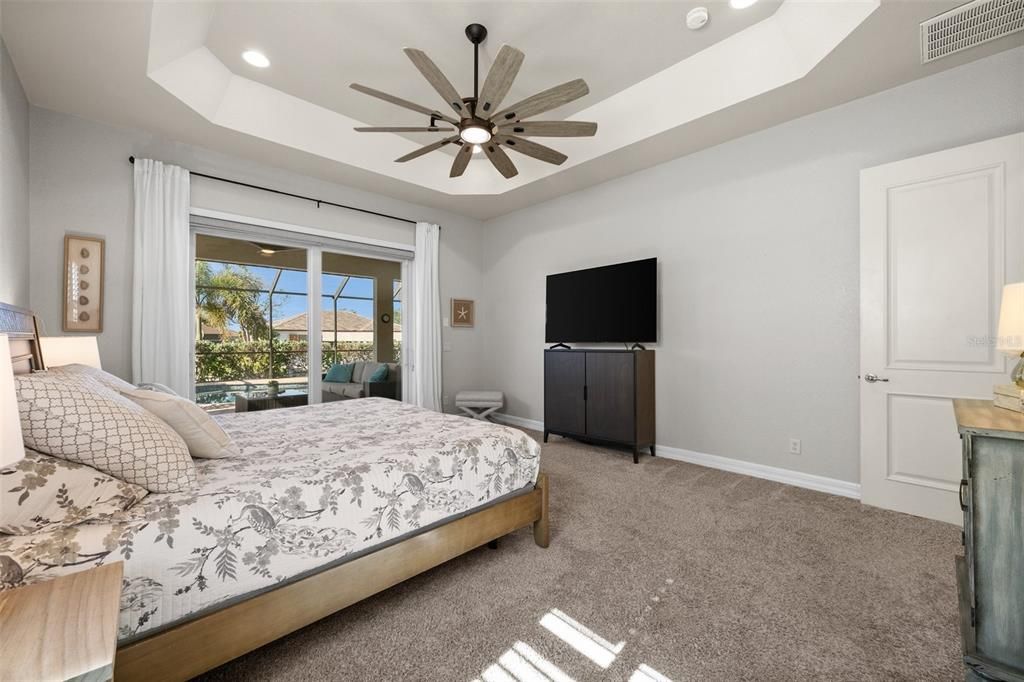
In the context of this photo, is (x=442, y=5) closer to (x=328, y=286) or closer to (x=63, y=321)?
(x=328, y=286)

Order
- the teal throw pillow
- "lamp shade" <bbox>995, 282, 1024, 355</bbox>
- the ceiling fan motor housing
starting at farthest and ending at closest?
the teal throw pillow → the ceiling fan motor housing → "lamp shade" <bbox>995, 282, 1024, 355</bbox>

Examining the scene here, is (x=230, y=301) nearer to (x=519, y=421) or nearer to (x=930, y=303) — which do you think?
(x=519, y=421)

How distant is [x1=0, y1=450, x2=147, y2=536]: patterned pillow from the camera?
3.60 ft

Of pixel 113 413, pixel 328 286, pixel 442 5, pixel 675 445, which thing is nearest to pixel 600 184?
pixel 442 5

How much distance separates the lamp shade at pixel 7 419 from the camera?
77cm

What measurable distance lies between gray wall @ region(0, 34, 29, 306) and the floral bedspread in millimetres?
1562

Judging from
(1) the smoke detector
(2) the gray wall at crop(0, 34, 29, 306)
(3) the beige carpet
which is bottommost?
(3) the beige carpet

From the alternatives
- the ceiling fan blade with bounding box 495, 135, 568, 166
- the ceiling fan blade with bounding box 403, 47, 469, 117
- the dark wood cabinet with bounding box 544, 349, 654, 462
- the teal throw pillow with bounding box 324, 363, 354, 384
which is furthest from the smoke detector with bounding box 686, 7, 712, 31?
the teal throw pillow with bounding box 324, 363, 354, 384

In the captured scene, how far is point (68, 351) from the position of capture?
259 centimetres

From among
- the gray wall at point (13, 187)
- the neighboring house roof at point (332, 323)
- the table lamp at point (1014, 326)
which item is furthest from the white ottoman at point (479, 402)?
the table lamp at point (1014, 326)

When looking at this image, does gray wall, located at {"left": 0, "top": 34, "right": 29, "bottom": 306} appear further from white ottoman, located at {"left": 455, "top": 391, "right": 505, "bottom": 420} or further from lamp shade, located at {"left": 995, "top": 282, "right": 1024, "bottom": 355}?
lamp shade, located at {"left": 995, "top": 282, "right": 1024, "bottom": 355}

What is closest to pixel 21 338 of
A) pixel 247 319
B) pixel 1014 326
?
pixel 247 319

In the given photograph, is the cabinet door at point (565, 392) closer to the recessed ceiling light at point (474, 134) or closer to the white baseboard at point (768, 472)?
the white baseboard at point (768, 472)

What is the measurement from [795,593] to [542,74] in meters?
3.47
